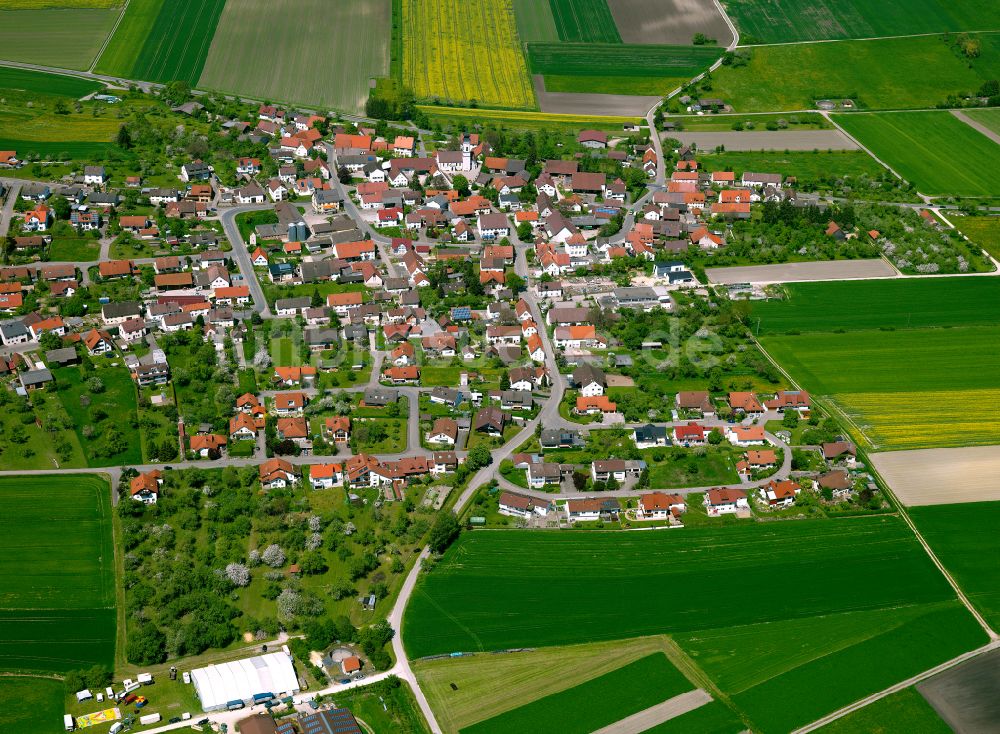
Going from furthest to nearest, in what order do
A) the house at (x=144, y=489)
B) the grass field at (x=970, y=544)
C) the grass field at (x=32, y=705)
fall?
1. the house at (x=144, y=489)
2. the grass field at (x=970, y=544)
3. the grass field at (x=32, y=705)

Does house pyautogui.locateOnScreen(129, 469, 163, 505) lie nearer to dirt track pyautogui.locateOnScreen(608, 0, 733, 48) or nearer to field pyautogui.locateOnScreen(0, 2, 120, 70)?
field pyautogui.locateOnScreen(0, 2, 120, 70)

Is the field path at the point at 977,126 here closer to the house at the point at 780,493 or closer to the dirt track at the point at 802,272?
the dirt track at the point at 802,272

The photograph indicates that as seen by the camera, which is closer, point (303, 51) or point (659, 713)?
point (659, 713)

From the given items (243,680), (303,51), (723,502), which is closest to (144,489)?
(243,680)

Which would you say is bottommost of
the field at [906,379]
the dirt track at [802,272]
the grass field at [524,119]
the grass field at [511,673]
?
the grass field at [511,673]

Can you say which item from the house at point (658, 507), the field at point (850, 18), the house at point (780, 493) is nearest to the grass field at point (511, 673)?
the house at point (658, 507)

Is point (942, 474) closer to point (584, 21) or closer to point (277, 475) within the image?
point (277, 475)

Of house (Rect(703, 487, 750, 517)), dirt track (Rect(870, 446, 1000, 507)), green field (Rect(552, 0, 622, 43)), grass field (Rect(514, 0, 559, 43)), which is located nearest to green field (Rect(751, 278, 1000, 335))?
dirt track (Rect(870, 446, 1000, 507))
